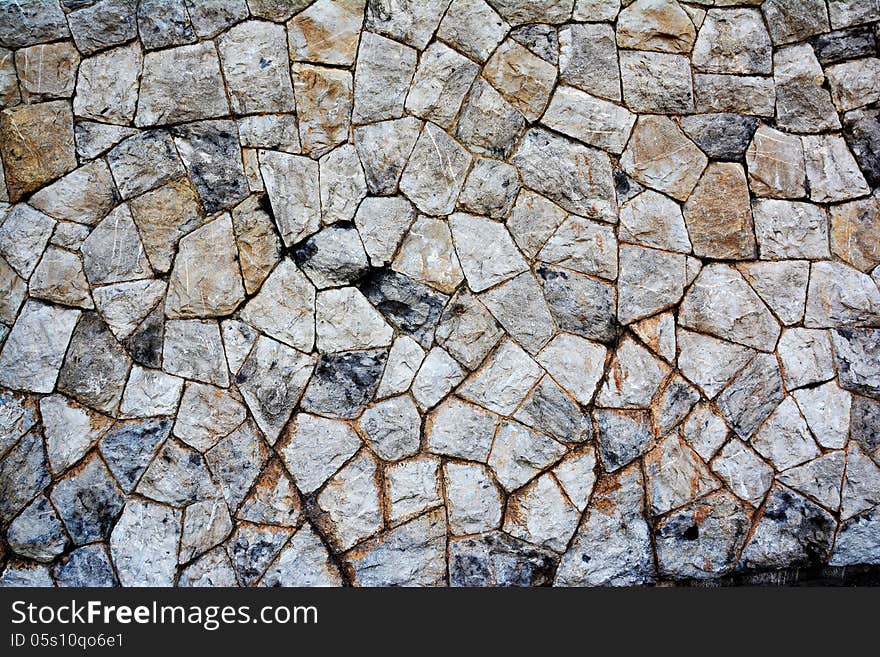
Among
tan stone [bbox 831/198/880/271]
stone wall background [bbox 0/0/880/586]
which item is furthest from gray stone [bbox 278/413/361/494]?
tan stone [bbox 831/198/880/271]

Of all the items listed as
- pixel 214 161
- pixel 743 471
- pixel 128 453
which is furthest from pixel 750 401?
pixel 128 453

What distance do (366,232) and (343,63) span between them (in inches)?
31.5

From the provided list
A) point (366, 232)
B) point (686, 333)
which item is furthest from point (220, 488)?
point (686, 333)

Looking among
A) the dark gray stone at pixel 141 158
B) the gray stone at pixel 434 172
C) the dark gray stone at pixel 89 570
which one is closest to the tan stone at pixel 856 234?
the gray stone at pixel 434 172

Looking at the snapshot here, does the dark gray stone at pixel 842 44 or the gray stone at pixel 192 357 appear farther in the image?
the dark gray stone at pixel 842 44

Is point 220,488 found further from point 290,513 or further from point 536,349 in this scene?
point 536,349

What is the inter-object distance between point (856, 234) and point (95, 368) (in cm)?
370

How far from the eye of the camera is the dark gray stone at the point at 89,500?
3.37 metres

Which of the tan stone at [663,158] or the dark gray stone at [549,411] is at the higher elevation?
the tan stone at [663,158]

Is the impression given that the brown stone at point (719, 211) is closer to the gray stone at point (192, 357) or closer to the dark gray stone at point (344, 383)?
the dark gray stone at point (344, 383)

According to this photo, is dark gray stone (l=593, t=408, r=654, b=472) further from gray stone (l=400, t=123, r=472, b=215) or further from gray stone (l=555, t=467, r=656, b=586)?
gray stone (l=400, t=123, r=472, b=215)

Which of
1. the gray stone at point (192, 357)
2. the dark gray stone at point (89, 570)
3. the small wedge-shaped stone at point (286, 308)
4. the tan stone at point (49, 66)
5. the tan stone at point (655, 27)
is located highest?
the tan stone at point (49, 66)

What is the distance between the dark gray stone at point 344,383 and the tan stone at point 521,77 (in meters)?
1.35

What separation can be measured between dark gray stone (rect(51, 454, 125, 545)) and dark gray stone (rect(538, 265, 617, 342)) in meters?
2.22
